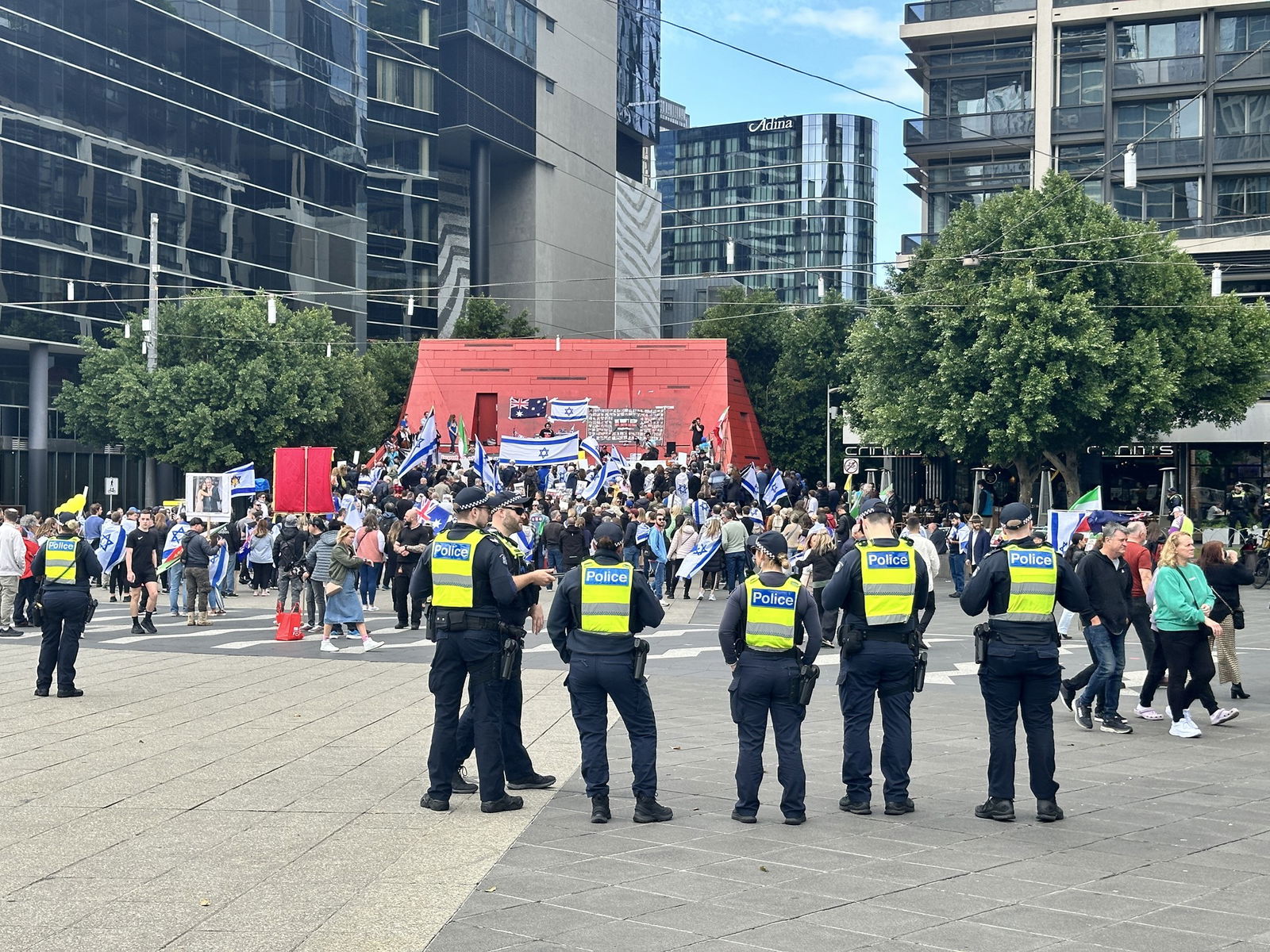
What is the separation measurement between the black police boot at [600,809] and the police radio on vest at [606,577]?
3.86ft

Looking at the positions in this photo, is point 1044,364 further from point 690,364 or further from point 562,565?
point 690,364

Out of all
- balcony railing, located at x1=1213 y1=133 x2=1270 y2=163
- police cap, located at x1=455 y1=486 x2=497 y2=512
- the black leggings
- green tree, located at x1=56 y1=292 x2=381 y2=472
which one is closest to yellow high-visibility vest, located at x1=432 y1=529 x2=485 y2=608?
police cap, located at x1=455 y1=486 x2=497 y2=512

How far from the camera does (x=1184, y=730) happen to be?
10.7m

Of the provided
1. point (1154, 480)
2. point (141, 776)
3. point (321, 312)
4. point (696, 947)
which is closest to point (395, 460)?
point (321, 312)

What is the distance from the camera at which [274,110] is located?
194ft

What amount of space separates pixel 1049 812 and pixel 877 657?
4.11ft

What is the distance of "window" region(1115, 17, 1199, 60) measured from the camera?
1869 inches

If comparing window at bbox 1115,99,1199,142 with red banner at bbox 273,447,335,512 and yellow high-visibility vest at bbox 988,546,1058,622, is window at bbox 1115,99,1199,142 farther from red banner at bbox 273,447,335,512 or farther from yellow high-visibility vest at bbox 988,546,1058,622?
yellow high-visibility vest at bbox 988,546,1058,622

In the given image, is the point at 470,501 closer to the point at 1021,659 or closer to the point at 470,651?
the point at 470,651

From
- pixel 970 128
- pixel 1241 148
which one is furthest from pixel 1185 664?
pixel 970 128

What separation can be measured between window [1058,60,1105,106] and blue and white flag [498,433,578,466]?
25226 mm

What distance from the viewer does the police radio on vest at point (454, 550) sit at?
8086mm

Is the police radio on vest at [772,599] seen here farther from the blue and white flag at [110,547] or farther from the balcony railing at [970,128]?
the balcony railing at [970,128]

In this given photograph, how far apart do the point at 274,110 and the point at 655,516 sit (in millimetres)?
41574
